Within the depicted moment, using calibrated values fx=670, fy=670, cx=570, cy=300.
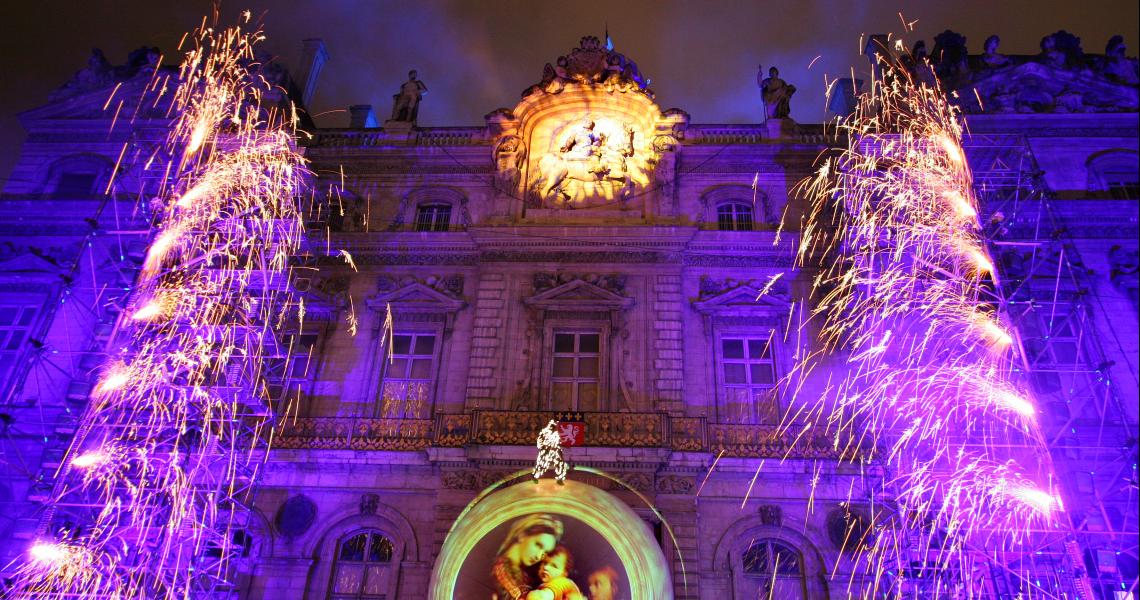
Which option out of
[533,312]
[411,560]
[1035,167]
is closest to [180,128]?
[533,312]

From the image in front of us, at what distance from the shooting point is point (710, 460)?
1400 centimetres

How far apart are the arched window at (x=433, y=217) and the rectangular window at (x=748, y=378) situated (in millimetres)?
8289

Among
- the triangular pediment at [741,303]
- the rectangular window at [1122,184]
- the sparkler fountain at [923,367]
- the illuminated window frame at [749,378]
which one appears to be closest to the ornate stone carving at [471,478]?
the illuminated window frame at [749,378]

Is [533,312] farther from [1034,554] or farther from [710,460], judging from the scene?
[1034,554]

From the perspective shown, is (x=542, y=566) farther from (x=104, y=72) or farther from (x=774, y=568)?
(x=104, y=72)

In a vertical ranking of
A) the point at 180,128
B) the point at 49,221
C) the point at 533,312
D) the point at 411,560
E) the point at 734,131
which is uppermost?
the point at 734,131

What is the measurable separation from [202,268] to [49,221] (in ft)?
19.5

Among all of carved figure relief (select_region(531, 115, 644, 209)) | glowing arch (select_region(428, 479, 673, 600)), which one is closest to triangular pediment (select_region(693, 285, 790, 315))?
carved figure relief (select_region(531, 115, 644, 209))

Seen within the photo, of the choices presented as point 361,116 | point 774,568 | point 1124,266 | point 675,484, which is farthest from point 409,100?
point 1124,266

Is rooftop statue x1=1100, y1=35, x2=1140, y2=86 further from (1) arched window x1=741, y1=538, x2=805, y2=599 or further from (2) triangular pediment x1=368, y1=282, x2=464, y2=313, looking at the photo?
(2) triangular pediment x1=368, y1=282, x2=464, y2=313

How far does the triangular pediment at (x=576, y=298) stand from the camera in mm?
16328

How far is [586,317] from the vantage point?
53.9 feet

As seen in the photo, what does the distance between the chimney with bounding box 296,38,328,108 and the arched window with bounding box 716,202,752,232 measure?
1380cm

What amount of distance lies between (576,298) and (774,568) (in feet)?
24.2
